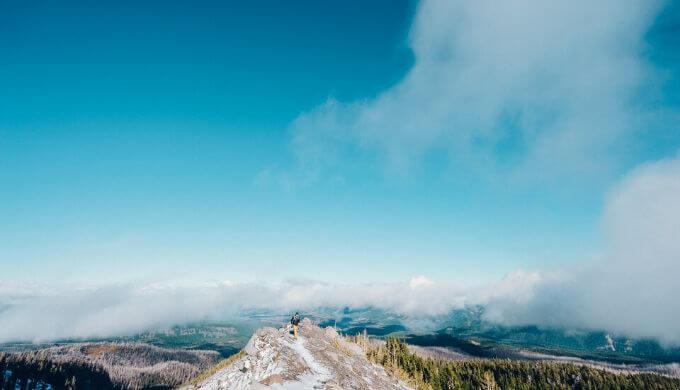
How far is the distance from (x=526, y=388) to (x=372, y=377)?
7747 inches

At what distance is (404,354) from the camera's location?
94312mm

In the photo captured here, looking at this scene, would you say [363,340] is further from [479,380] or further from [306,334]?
[479,380]

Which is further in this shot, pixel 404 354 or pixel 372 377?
pixel 404 354

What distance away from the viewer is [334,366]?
4150cm

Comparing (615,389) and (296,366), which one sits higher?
(296,366)

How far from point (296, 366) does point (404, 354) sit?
68.5m

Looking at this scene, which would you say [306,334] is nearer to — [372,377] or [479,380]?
[372,377]

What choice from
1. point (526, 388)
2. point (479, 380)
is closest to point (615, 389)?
point (526, 388)

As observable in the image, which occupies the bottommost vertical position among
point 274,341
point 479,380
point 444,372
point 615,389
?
point 615,389

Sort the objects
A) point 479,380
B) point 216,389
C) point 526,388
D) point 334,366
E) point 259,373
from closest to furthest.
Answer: point 259,373 < point 216,389 < point 334,366 < point 479,380 < point 526,388

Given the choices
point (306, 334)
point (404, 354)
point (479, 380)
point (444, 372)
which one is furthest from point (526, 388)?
point (306, 334)

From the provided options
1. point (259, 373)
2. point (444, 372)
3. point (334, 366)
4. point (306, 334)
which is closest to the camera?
point (259, 373)

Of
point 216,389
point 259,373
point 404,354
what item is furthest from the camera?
point 404,354

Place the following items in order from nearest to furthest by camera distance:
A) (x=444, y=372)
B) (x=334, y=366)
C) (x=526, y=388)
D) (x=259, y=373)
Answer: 1. (x=259, y=373)
2. (x=334, y=366)
3. (x=444, y=372)
4. (x=526, y=388)
